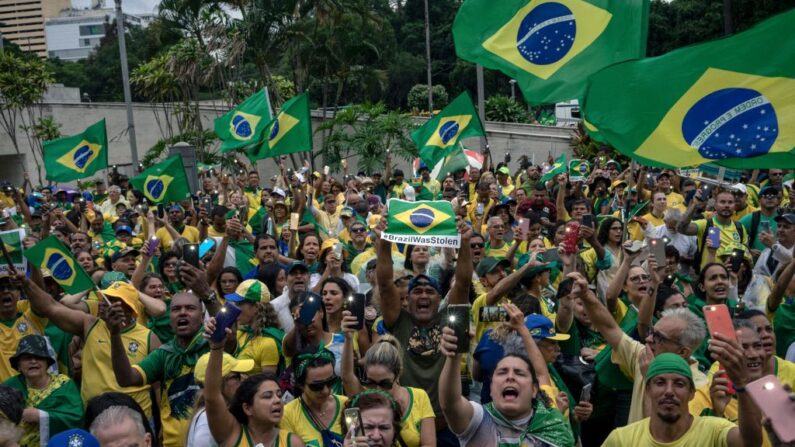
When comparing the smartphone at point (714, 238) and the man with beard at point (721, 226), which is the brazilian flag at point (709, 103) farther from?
the man with beard at point (721, 226)

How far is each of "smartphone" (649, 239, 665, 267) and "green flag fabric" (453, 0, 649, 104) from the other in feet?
6.11

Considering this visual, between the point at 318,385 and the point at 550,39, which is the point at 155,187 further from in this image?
the point at 318,385

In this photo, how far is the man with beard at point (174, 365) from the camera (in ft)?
19.2

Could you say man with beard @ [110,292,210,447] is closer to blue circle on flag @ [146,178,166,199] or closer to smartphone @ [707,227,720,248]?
smartphone @ [707,227,720,248]

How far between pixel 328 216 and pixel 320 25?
689 inches

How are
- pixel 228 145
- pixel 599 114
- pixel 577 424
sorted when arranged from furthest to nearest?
pixel 228 145
pixel 599 114
pixel 577 424

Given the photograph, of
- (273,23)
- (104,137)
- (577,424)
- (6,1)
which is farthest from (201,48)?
(6,1)

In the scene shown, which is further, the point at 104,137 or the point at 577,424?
the point at 104,137

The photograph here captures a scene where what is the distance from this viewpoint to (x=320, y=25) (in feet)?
95.9

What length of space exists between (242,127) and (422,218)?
7.50m

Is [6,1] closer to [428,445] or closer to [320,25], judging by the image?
[320,25]

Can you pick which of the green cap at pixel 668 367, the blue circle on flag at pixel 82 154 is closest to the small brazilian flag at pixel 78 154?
the blue circle on flag at pixel 82 154

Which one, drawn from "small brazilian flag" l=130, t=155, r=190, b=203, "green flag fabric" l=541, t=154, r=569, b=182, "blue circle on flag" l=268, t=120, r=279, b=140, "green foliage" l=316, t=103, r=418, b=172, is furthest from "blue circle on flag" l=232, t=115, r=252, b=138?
"green foliage" l=316, t=103, r=418, b=172

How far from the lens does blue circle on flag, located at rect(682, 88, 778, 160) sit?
229 inches
